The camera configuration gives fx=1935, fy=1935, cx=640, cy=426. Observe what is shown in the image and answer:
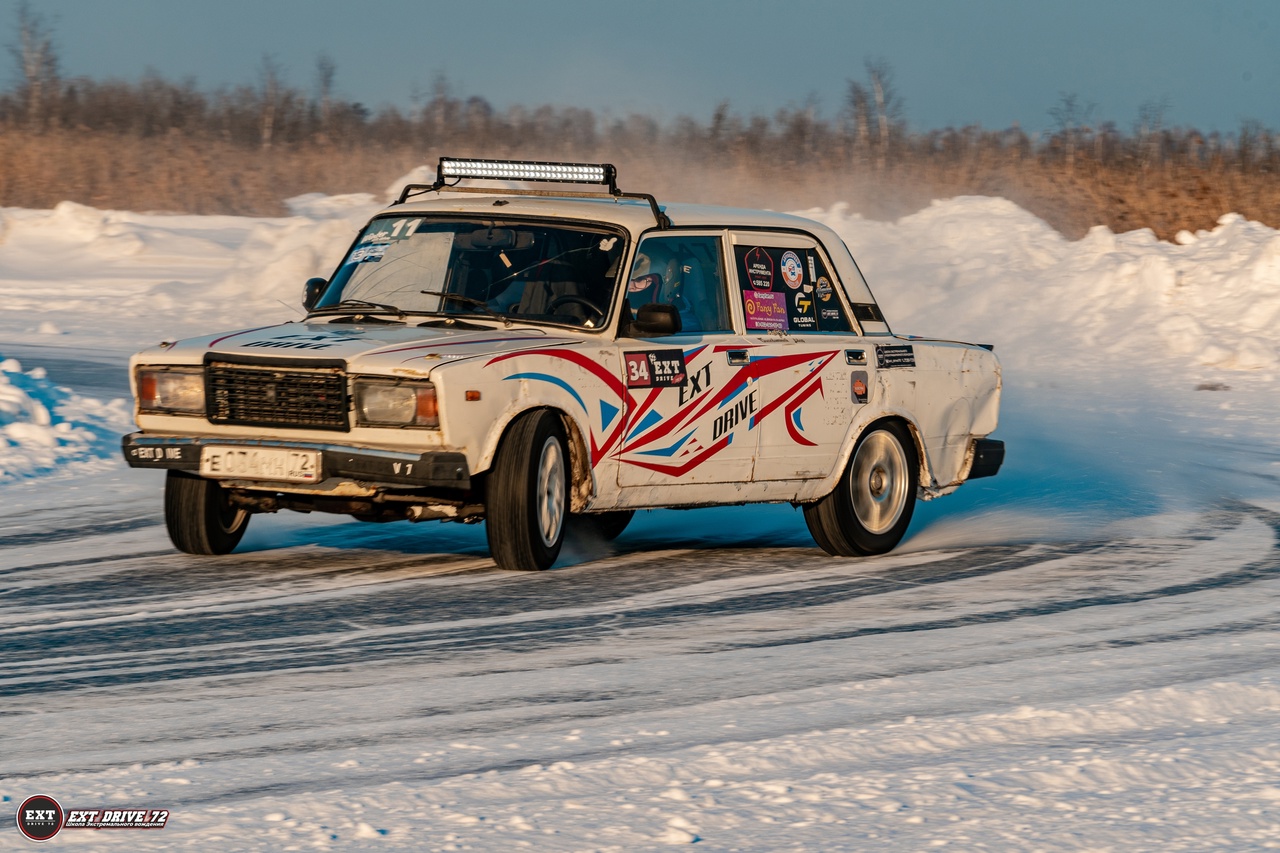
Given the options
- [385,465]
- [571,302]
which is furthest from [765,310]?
[385,465]

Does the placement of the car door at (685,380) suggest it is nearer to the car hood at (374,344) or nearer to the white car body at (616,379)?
the white car body at (616,379)

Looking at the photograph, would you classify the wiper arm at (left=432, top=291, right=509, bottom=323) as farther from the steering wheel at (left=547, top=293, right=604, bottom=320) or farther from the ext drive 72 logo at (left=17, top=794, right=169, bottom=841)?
the ext drive 72 logo at (left=17, top=794, right=169, bottom=841)

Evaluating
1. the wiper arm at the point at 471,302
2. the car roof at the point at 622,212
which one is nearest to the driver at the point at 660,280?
the car roof at the point at 622,212

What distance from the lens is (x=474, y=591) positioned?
8.41m

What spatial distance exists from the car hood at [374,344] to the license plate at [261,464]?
1.38ft

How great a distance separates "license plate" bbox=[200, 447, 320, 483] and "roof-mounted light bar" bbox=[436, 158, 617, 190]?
85.6 inches

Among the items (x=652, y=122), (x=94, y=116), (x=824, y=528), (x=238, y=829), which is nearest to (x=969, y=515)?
(x=824, y=528)

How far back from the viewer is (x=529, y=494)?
854cm

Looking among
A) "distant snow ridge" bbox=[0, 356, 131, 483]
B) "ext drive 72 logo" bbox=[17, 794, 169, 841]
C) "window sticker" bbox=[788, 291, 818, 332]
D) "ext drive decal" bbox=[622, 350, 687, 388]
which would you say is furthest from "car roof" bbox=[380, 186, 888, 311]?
"ext drive 72 logo" bbox=[17, 794, 169, 841]

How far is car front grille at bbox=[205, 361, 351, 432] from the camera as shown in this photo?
8.38 meters

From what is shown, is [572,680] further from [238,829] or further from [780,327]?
[780,327]

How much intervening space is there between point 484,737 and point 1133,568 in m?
4.88

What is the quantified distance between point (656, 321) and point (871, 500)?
1959mm

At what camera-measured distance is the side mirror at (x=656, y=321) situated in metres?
9.11
